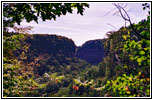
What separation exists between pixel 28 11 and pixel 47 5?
357mm

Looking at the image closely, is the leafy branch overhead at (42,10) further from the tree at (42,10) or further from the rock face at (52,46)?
the rock face at (52,46)

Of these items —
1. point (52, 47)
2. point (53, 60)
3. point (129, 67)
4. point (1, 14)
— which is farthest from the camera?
point (52, 47)

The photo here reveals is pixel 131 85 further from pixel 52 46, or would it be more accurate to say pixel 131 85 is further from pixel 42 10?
pixel 52 46

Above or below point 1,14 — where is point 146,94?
below

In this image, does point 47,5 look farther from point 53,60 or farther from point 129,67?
point 53,60

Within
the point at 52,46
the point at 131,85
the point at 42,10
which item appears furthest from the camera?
the point at 52,46

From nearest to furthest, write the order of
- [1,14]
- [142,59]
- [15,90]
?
[1,14], [142,59], [15,90]

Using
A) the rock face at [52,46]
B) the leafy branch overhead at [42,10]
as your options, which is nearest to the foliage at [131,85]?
the leafy branch overhead at [42,10]

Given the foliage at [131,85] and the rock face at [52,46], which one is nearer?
the foliage at [131,85]

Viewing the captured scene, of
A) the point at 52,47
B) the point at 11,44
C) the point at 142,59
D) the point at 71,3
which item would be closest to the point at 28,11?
the point at 71,3

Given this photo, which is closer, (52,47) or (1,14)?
(1,14)

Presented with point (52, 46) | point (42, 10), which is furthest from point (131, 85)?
point (52, 46)

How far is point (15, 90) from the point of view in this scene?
610cm

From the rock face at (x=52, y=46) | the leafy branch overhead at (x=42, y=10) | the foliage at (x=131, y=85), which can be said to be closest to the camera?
the leafy branch overhead at (x=42, y=10)
